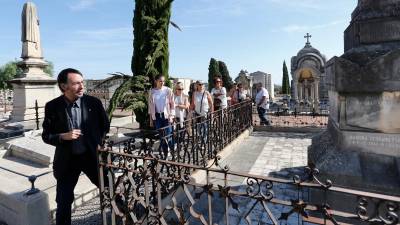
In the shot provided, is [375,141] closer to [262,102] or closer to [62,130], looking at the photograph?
[62,130]

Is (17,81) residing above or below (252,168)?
above

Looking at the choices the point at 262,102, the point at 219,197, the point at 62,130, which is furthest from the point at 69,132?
the point at 262,102

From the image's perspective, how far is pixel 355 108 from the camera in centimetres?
379

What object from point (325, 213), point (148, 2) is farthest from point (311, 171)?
point (148, 2)

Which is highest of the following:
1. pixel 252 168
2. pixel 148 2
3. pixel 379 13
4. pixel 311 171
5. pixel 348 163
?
pixel 148 2

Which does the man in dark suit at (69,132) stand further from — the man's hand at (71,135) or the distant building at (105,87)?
the distant building at (105,87)

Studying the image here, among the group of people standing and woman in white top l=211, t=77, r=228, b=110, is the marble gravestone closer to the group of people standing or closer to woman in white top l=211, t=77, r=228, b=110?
the group of people standing

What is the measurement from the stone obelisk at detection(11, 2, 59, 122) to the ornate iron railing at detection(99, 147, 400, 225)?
9.40 meters

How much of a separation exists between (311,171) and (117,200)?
219 centimetres

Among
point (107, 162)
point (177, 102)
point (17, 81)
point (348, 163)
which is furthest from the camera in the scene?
point (17, 81)

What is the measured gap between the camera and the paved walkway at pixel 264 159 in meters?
4.31

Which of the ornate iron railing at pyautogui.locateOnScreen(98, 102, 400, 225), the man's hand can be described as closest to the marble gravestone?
the ornate iron railing at pyautogui.locateOnScreen(98, 102, 400, 225)

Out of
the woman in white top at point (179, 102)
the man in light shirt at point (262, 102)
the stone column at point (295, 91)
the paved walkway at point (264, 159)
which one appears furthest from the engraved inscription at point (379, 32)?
the stone column at point (295, 91)

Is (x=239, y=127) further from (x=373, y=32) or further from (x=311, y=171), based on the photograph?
(x=311, y=171)
